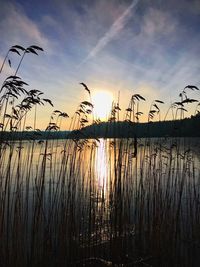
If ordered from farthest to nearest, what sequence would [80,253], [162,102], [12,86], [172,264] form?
1. [162,102]
2. [80,253]
3. [172,264]
4. [12,86]

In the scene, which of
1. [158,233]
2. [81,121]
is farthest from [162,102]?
[158,233]

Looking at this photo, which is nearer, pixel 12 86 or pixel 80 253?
pixel 12 86

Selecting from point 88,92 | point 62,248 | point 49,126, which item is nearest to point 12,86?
point 88,92

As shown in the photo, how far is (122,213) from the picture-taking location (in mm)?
4527

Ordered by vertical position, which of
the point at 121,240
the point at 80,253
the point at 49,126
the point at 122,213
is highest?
the point at 49,126

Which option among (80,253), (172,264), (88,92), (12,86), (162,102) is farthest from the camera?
(162,102)

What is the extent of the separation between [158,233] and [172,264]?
0.42 meters

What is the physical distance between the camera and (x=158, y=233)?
165 inches

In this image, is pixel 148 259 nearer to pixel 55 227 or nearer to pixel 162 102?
pixel 55 227

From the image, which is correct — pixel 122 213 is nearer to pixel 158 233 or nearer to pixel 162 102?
pixel 158 233

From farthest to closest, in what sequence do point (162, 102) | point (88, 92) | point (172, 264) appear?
point (162, 102), point (172, 264), point (88, 92)

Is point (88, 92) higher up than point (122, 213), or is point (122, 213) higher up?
point (88, 92)

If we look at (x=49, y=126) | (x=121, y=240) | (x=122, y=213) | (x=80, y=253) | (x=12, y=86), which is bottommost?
(x=80, y=253)

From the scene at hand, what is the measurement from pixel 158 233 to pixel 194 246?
1053 millimetres
